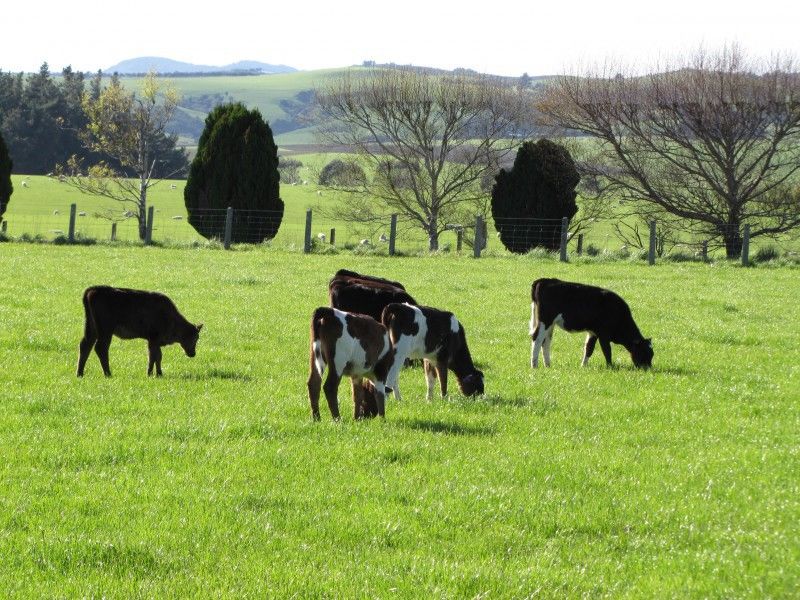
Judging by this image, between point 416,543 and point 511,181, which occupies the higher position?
point 511,181

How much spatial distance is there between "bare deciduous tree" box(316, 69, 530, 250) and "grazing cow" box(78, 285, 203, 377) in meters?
31.9

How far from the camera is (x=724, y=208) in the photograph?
3997cm

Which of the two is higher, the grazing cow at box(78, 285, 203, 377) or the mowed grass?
the grazing cow at box(78, 285, 203, 377)

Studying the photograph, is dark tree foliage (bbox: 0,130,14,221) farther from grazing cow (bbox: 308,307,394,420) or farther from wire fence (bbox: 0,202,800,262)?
grazing cow (bbox: 308,307,394,420)

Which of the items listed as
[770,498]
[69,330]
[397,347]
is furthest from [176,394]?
[770,498]

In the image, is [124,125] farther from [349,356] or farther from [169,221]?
[349,356]

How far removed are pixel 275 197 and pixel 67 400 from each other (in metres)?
31.4

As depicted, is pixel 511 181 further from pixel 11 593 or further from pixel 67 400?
pixel 11 593

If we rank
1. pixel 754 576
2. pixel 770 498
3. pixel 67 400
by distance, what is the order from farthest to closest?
pixel 67 400, pixel 770 498, pixel 754 576

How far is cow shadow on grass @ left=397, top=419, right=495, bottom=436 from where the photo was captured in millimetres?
10180

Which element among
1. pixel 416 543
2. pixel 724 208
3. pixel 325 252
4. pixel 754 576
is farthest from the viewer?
pixel 724 208

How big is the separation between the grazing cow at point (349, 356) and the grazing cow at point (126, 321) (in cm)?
342

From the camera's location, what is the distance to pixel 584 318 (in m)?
14.9

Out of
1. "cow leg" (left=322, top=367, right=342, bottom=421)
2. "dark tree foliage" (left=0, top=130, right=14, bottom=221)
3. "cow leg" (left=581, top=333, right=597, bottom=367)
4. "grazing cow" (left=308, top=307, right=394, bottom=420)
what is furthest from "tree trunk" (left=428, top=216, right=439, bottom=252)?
"cow leg" (left=322, top=367, right=342, bottom=421)
